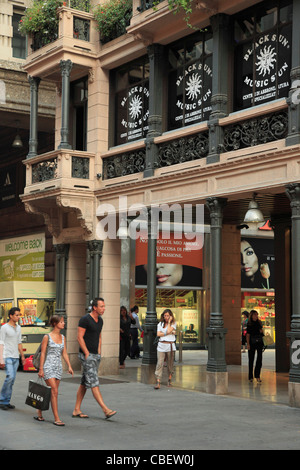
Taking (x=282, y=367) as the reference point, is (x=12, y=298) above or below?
above

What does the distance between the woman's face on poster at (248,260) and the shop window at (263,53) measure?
1630cm

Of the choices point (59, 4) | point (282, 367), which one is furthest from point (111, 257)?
point (59, 4)

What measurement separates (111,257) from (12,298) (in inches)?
138

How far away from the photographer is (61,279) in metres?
20.1

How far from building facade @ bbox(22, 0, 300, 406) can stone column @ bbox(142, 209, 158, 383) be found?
0.03 m

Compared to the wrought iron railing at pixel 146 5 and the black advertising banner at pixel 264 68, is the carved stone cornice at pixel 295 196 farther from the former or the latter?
the wrought iron railing at pixel 146 5

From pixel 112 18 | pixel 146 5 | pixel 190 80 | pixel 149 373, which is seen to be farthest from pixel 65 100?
pixel 149 373

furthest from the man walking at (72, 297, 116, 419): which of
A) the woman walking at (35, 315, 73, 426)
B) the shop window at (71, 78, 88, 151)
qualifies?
the shop window at (71, 78, 88, 151)

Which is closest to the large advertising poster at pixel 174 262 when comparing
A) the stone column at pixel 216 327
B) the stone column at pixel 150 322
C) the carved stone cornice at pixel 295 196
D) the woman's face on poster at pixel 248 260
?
the woman's face on poster at pixel 248 260

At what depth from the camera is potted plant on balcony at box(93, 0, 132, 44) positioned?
1816 cm

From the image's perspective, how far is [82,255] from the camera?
66.8ft

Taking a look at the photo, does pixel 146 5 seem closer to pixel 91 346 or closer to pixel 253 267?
pixel 91 346

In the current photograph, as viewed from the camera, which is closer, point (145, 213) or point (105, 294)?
point (145, 213)
